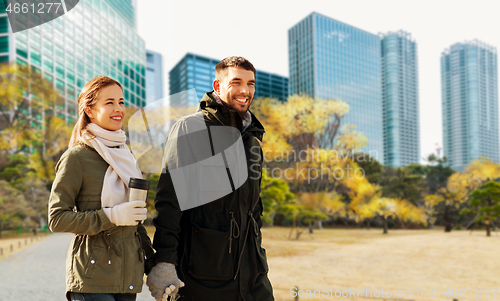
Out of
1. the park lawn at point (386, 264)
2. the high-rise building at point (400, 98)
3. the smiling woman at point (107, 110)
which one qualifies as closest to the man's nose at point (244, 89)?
the smiling woman at point (107, 110)

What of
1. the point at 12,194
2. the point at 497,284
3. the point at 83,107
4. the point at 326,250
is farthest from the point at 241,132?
the point at 12,194

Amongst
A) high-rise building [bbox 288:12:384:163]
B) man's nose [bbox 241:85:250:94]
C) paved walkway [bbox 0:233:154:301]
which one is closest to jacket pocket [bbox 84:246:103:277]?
man's nose [bbox 241:85:250:94]

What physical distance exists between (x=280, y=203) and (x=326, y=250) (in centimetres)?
240

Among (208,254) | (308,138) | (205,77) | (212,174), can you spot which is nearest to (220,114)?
(212,174)

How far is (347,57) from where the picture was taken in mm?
41469

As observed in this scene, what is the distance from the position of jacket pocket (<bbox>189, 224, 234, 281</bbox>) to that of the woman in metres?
0.19

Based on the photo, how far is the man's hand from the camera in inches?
45.5

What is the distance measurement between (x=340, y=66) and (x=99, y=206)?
4261 cm

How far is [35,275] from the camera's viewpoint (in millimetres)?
7965

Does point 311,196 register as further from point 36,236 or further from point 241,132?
point 241,132

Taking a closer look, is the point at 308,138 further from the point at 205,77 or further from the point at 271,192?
the point at 205,77

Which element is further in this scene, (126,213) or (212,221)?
(212,221)

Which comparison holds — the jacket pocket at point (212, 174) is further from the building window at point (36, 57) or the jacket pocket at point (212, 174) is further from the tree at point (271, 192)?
the building window at point (36, 57)

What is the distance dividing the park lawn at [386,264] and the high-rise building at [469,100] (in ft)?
56.6
